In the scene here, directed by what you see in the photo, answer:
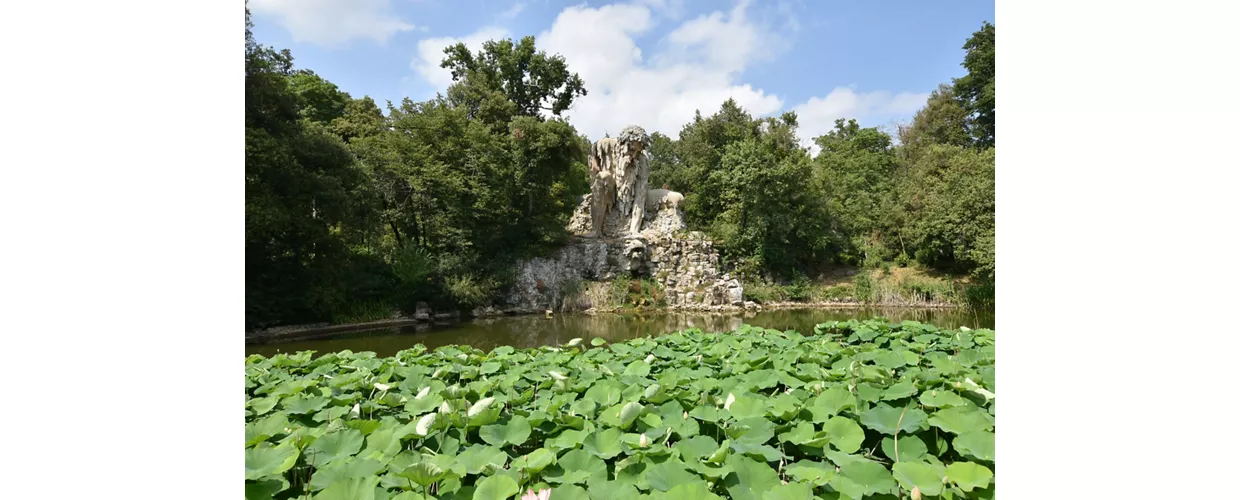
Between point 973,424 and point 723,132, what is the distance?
16.8 metres

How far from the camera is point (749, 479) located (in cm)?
87

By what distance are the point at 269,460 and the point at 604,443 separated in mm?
590

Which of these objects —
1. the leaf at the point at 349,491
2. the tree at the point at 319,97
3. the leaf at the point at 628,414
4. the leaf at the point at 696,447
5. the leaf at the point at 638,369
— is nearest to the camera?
the leaf at the point at 349,491

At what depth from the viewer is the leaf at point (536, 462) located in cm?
85

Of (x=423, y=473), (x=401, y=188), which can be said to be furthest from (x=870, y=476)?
(x=401, y=188)

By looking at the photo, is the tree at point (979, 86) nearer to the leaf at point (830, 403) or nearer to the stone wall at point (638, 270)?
the stone wall at point (638, 270)

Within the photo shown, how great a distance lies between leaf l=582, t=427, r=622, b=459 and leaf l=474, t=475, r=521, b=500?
22 cm

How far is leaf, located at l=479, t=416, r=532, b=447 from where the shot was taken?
104cm

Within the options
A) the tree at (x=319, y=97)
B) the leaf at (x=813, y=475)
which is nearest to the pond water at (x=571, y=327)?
the leaf at (x=813, y=475)

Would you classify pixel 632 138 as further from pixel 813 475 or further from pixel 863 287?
pixel 813 475

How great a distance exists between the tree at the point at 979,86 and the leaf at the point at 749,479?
19003mm

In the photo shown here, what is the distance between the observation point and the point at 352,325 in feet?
30.3
